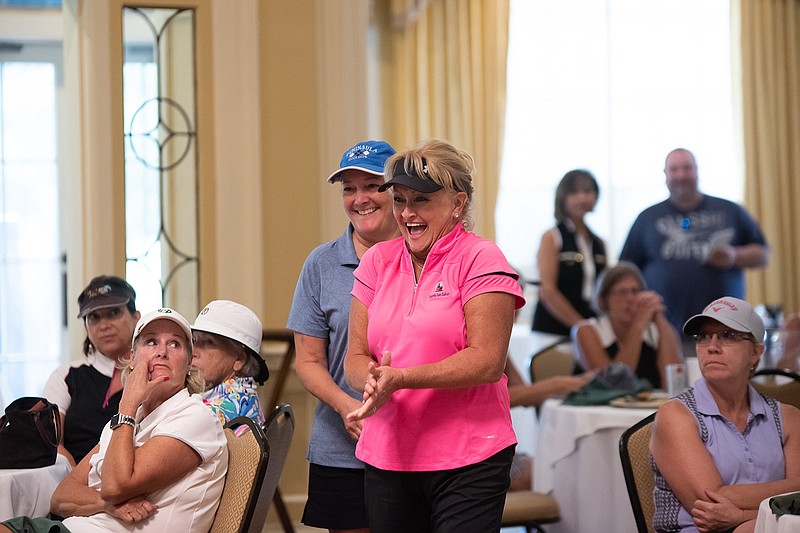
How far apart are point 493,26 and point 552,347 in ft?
8.55

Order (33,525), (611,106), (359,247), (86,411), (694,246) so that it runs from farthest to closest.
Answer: (611,106) → (694,246) → (86,411) → (359,247) → (33,525)

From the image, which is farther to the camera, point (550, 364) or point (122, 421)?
point (550, 364)

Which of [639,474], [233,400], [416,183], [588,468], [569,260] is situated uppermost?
[416,183]

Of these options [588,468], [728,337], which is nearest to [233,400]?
[728,337]

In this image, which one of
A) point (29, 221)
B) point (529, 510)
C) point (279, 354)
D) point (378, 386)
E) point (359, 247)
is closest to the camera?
point (378, 386)

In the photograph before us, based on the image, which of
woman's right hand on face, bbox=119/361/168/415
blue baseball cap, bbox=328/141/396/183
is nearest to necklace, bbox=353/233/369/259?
blue baseball cap, bbox=328/141/396/183

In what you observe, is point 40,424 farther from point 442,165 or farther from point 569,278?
point 569,278

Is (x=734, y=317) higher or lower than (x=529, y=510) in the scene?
higher

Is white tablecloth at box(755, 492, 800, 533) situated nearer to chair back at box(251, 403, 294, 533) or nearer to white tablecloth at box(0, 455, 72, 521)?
chair back at box(251, 403, 294, 533)

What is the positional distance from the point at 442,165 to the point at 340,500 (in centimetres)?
90

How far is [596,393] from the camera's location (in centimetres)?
395

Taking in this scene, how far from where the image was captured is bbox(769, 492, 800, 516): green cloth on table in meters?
2.03

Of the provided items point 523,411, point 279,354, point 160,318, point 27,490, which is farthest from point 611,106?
point 27,490

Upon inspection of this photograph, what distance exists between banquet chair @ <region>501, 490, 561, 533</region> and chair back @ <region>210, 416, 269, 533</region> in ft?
4.48
